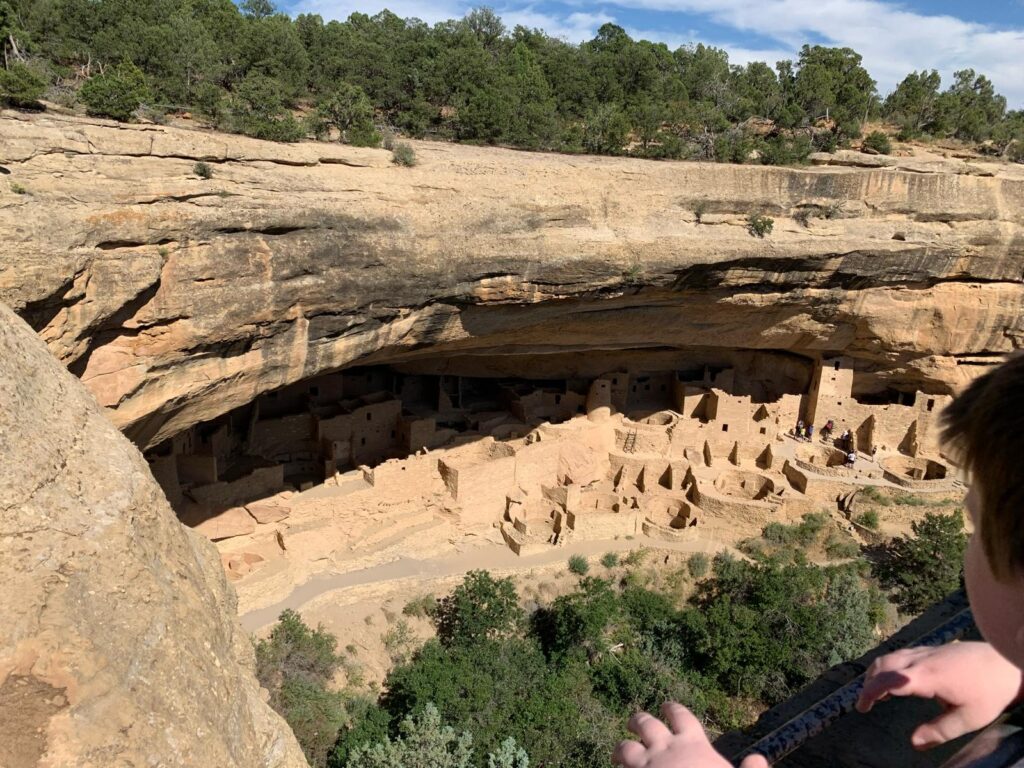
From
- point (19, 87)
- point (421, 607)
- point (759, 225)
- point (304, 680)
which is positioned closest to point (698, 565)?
point (421, 607)

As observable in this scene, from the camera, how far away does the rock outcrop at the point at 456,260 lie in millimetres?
6824

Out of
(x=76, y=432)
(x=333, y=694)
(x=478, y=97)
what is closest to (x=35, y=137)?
(x=76, y=432)

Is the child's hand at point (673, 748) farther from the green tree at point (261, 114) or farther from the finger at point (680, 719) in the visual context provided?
the green tree at point (261, 114)

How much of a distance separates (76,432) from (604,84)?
18181 millimetres

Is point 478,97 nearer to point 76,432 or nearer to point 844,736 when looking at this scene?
point 76,432

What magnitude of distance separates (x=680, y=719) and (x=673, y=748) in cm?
9

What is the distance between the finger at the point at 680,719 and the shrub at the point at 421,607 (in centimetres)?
1097

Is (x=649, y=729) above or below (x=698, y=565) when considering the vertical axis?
above

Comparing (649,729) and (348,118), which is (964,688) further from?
(348,118)

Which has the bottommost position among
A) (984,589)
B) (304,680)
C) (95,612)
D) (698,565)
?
(304,680)

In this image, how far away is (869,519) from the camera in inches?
535

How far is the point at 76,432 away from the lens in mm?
3152

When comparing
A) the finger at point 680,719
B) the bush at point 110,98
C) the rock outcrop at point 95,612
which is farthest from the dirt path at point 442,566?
the finger at point 680,719

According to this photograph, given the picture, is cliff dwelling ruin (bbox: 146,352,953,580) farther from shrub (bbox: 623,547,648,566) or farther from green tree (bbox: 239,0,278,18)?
green tree (bbox: 239,0,278,18)
